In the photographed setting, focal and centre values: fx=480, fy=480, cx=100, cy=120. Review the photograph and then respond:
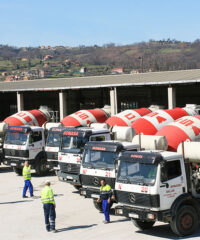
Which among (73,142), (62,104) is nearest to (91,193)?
(73,142)

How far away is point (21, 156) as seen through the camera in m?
25.0

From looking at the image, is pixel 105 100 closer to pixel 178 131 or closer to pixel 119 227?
pixel 178 131

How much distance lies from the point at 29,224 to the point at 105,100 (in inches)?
1036

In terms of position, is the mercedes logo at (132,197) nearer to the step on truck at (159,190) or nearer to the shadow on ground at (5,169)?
the step on truck at (159,190)

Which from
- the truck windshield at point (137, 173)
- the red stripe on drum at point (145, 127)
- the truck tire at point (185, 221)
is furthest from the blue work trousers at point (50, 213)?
the red stripe on drum at point (145, 127)

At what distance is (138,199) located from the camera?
13867mm

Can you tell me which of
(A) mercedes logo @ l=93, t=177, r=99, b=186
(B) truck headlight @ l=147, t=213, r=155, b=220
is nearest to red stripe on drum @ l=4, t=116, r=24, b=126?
(A) mercedes logo @ l=93, t=177, r=99, b=186

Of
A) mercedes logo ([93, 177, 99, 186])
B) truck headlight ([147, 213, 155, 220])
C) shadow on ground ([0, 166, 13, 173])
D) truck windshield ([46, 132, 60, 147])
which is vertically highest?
truck windshield ([46, 132, 60, 147])

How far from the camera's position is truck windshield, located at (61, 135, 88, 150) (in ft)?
65.2

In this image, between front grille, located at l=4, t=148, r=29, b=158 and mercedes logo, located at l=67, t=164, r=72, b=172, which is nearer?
mercedes logo, located at l=67, t=164, r=72, b=172

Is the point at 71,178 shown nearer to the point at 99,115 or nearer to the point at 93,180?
the point at 93,180

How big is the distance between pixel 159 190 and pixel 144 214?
844mm

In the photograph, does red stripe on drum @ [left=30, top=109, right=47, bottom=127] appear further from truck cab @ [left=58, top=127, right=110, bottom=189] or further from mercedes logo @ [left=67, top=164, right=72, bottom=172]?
mercedes logo @ [left=67, top=164, right=72, bottom=172]

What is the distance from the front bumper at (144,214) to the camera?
1346cm
